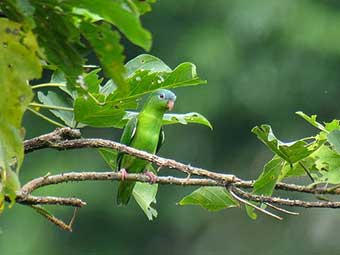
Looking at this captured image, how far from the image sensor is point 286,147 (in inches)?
70.5

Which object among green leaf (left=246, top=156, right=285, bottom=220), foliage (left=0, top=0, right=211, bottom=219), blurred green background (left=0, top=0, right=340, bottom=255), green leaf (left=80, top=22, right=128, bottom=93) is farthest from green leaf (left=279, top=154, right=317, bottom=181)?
blurred green background (left=0, top=0, right=340, bottom=255)

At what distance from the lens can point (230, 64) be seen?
11789 mm

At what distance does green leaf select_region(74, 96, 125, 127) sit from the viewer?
182cm

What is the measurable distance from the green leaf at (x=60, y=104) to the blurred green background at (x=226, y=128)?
871 centimetres

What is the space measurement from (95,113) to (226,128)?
1029cm

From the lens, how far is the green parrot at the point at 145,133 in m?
3.27

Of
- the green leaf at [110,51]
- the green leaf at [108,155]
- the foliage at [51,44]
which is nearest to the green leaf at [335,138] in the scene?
the green leaf at [108,155]

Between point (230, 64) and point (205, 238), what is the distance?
6.66 ft

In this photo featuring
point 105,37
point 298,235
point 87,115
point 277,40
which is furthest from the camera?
point 277,40

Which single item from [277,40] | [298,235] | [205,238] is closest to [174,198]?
[205,238]

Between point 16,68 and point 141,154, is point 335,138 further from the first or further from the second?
point 16,68

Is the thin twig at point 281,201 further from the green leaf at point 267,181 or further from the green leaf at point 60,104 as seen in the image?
the green leaf at point 60,104

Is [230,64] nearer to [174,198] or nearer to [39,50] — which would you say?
[174,198]

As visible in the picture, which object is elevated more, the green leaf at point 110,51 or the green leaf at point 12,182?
the green leaf at point 110,51
